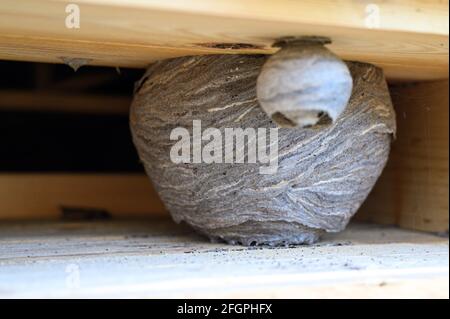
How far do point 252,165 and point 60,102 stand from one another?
1.15 m

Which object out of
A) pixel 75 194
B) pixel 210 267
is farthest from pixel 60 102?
pixel 210 267

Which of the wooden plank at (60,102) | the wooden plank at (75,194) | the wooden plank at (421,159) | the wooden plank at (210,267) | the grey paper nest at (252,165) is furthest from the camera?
the wooden plank at (60,102)

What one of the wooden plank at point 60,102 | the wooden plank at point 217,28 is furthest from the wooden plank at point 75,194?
the wooden plank at point 217,28

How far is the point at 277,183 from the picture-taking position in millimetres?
1135

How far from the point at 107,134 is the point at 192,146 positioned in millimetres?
1131

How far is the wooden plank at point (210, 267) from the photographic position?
2.74 feet

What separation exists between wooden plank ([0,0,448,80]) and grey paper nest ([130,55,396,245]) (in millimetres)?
47

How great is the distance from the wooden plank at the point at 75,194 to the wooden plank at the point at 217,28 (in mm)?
820

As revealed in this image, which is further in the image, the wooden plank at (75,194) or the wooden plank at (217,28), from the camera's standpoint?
the wooden plank at (75,194)

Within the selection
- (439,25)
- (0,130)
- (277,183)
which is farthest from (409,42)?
(0,130)

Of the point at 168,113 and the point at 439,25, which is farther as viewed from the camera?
the point at 168,113

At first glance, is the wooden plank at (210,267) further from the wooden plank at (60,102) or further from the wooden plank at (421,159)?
the wooden plank at (60,102)

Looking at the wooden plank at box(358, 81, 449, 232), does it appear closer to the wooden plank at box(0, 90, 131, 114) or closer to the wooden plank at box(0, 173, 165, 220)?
the wooden plank at box(0, 173, 165, 220)

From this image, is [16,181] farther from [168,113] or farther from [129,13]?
[129,13]
